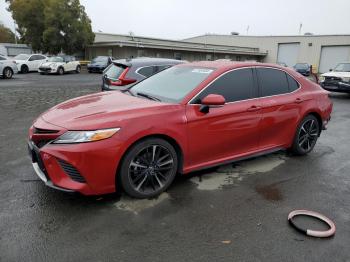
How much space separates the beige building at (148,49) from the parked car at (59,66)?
7718 mm

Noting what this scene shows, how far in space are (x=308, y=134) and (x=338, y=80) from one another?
1033cm

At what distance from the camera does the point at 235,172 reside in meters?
4.70

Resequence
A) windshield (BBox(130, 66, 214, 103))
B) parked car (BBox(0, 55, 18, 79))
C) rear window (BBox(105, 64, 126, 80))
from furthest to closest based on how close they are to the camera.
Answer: parked car (BBox(0, 55, 18, 79)) → rear window (BBox(105, 64, 126, 80)) → windshield (BBox(130, 66, 214, 103))

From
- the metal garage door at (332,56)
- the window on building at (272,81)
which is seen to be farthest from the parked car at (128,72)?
the metal garage door at (332,56)

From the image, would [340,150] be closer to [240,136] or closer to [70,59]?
[240,136]

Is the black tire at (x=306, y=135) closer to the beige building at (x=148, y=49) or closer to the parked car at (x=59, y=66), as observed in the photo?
the parked car at (x=59, y=66)

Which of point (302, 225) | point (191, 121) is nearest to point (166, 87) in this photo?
point (191, 121)

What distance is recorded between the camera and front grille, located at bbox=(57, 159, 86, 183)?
3.29 m

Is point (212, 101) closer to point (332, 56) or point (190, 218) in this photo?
point (190, 218)

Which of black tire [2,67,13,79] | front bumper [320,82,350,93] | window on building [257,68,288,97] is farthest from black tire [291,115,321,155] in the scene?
black tire [2,67,13,79]

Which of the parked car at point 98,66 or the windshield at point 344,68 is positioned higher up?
the windshield at point 344,68

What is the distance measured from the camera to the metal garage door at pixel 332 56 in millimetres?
41938

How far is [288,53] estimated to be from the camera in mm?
48281

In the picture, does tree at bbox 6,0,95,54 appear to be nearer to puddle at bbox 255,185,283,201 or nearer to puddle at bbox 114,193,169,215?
puddle at bbox 114,193,169,215
